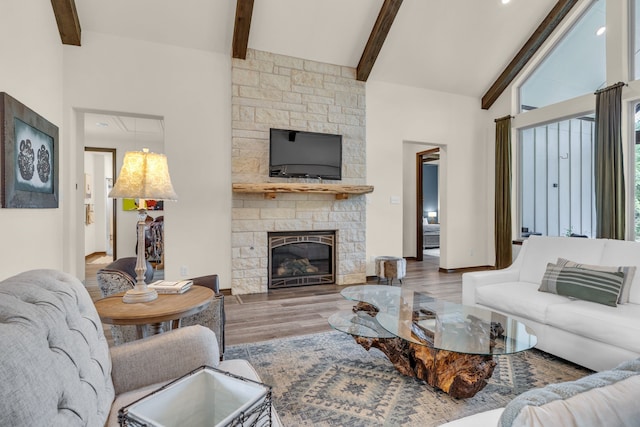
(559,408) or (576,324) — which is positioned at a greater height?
(559,408)

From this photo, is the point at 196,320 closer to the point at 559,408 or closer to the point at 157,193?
the point at 157,193

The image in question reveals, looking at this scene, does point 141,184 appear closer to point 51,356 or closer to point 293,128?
point 51,356

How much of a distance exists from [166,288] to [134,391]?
33.2 inches

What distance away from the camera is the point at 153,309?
5.57 ft

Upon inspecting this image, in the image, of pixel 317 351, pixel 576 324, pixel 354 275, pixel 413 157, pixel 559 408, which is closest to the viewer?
pixel 559 408

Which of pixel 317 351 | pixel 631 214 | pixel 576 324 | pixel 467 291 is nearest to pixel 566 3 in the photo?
pixel 631 214

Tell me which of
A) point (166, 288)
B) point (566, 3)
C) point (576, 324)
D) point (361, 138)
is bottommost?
point (576, 324)

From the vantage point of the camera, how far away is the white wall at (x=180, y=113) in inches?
151

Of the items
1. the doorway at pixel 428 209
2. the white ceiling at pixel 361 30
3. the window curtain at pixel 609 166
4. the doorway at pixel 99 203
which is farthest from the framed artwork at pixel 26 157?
the window curtain at pixel 609 166

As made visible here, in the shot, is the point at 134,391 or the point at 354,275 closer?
the point at 134,391

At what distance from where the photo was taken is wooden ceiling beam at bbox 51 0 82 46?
3.42 metres

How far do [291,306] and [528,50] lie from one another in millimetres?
5022

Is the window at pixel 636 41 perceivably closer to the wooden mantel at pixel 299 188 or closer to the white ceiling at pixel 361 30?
the white ceiling at pixel 361 30

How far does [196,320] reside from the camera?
7.40 ft
